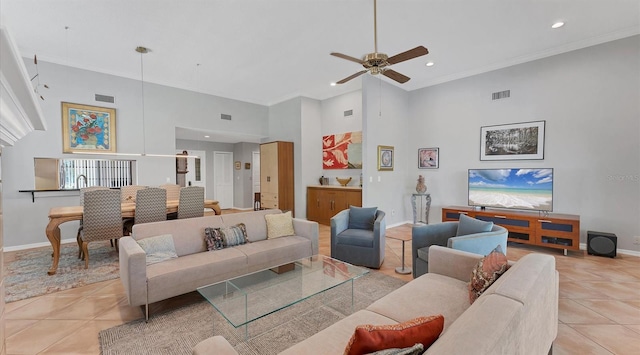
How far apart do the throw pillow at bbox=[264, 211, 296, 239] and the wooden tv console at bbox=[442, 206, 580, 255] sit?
10.8 feet

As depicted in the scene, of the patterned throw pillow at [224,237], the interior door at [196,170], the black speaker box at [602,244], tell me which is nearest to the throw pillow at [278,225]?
the patterned throw pillow at [224,237]

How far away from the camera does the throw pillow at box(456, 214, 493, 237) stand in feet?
9.22

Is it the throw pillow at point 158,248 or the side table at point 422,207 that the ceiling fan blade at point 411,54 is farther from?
the side table at point 422,207

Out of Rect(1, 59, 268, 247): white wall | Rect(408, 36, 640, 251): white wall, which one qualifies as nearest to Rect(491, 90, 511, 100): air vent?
Rect(408, 36, 640, 251): white wall

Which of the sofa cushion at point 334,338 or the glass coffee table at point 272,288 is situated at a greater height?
the sofa cushion at point 334,338

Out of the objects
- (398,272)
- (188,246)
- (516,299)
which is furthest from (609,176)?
(188,246)

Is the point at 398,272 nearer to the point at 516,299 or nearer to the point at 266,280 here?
the point at 266,280

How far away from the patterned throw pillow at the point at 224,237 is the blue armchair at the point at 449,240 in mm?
2032

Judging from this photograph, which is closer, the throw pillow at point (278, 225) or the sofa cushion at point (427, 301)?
the sofa cushion at point (427, 301)

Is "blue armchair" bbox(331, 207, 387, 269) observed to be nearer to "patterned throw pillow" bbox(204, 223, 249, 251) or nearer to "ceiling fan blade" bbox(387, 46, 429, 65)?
"patterned throw pillow" bbox(204, 223, 249, 251)

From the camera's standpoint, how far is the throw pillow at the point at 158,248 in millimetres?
2727

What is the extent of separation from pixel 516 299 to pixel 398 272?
94.8 inches

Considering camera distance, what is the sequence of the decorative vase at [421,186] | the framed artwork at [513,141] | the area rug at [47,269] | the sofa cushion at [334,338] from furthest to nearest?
the decorative vase at [421,186]
the framed artwork at [513,141]
the area rug at [47,269]
the sofa cushion at [334,338]

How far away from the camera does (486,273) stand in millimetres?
1721
